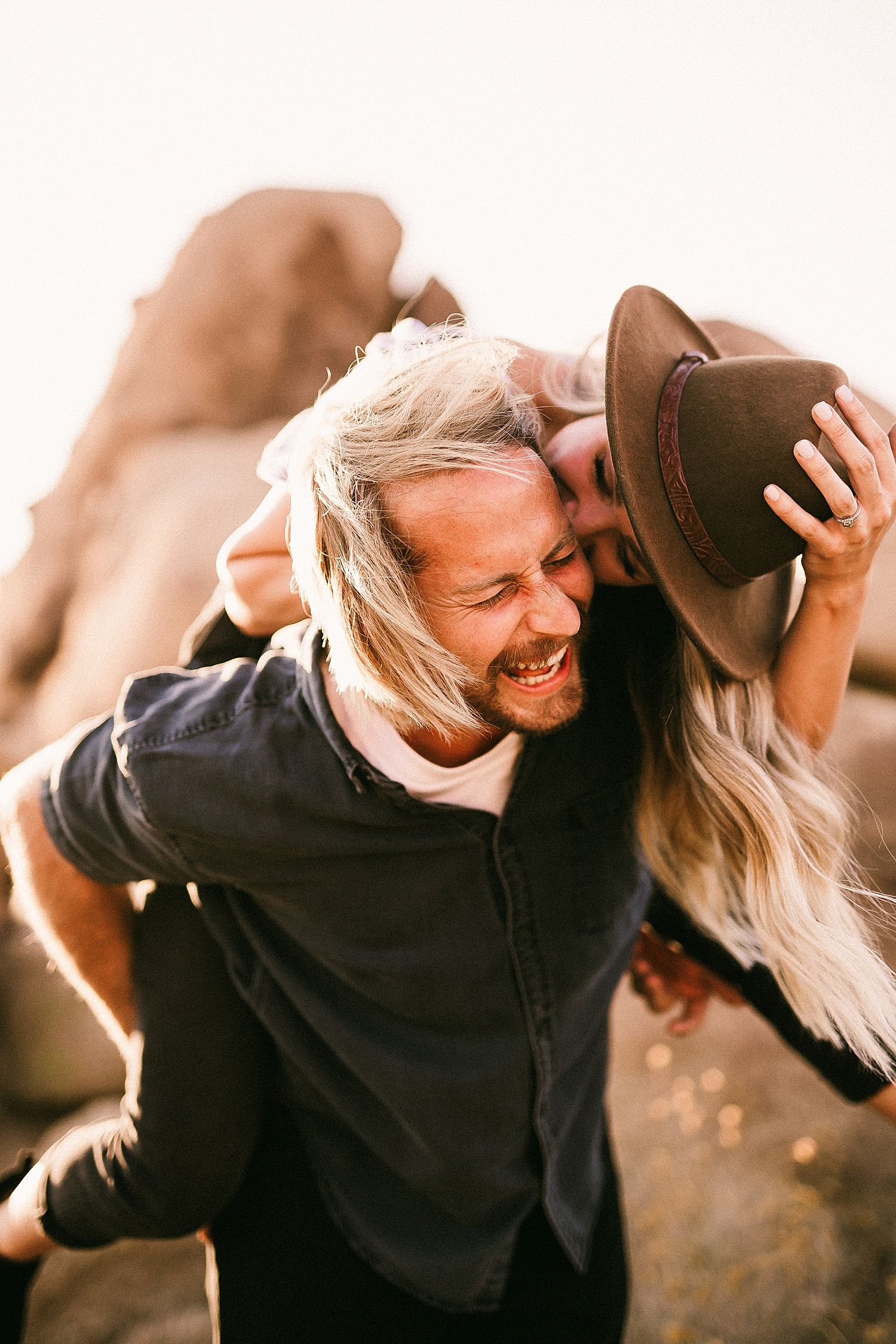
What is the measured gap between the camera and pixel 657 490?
4.32 feet

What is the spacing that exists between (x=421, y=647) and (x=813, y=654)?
27.4 inches

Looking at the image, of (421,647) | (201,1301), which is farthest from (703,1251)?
(421,647)

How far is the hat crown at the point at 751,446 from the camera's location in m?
1.20

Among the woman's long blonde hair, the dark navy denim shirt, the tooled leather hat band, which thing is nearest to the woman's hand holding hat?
the tooled leather hat band

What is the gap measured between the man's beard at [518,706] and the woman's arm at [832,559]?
0.39 m

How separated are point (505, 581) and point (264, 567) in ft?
2.04

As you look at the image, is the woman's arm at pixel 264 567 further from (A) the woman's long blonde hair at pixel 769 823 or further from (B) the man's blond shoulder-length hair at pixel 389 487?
(A) the woman's long blonde hair at pixel 769 823

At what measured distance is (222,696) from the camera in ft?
5.29

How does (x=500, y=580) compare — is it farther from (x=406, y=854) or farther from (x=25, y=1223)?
(x=25, y=1223)

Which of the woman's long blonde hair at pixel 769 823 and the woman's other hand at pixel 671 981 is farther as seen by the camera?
the woman's other hand at pixel 671 981

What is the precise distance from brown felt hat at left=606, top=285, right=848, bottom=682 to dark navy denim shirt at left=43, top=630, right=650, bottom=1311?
0.41 m

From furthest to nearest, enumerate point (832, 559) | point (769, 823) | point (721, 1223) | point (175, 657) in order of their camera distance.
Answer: point (175, 657)
point (721, 1223)
point (769, 823)
point (832, 559)

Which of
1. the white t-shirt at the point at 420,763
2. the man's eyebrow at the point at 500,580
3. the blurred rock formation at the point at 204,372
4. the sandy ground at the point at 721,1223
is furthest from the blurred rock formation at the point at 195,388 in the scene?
the man's eyebrow at the point at 500,580

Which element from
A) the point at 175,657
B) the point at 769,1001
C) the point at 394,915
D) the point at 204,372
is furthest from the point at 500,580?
the point at 204,372
